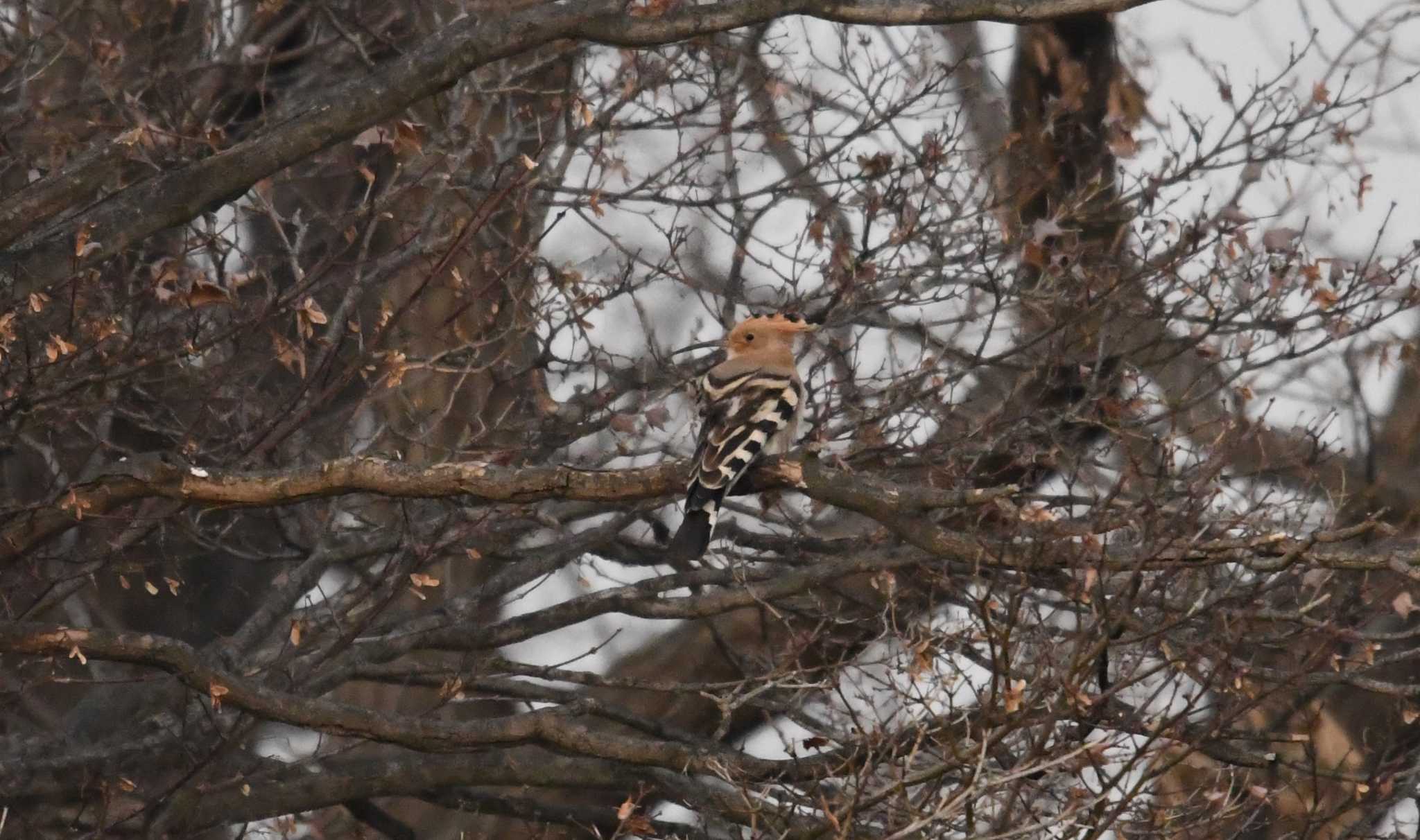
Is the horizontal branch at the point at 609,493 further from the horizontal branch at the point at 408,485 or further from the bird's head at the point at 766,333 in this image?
the bird's head at the point at 766,333

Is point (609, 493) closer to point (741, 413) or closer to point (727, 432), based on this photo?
point (727, 432)

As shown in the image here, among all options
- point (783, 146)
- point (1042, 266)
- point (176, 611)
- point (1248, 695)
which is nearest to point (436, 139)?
point (783, 146)

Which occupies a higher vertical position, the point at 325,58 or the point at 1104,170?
the point at 325,58

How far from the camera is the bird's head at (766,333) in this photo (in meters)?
9.16

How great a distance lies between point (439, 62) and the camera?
6.77m

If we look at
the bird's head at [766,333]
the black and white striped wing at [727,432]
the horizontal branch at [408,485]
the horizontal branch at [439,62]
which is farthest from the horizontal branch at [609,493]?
the bird's head at [766,333]

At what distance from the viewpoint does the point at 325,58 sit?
12289 mm

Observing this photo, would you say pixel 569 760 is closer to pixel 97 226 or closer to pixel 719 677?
pixel 719 677

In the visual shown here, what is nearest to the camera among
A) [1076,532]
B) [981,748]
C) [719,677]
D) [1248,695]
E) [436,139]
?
[981,748]

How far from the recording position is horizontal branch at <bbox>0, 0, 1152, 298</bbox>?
21.7ft

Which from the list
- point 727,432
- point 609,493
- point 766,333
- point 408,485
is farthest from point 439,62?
point 766,333

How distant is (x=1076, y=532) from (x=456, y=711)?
22.1 feet

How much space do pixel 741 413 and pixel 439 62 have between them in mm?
2036

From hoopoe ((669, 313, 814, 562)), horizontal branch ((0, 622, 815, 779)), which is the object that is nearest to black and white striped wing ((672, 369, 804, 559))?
hoopoe ((669, 313, 814, 562))
